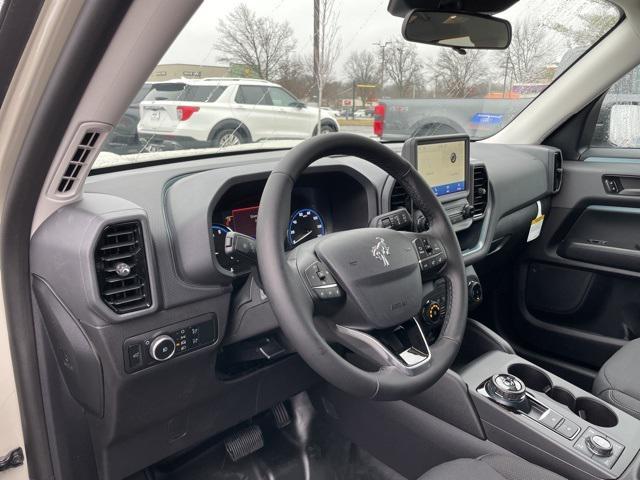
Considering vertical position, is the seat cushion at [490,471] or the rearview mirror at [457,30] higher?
the rearview mirror at [457,30]

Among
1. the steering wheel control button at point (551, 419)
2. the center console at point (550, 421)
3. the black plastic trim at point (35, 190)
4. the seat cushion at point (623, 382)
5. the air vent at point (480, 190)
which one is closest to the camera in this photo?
the black plastic trim at point (35, 190)

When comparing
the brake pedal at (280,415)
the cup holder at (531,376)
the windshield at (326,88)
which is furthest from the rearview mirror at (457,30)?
the brake pedal at (280,415)

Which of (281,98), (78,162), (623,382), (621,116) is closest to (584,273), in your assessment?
(621,116)

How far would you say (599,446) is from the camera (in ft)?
5.16

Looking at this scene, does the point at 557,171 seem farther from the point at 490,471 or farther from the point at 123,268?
the point at 123,268

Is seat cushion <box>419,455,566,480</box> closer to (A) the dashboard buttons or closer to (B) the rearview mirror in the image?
(A) the dashboard buttons

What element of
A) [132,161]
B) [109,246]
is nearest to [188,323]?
[109,246]

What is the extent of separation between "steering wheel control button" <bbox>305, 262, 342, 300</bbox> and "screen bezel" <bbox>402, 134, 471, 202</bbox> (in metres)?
0.88

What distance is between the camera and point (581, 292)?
2877 millimetres

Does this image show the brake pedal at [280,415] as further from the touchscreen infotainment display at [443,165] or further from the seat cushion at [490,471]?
the touchscreen infotainment display at [443,165]

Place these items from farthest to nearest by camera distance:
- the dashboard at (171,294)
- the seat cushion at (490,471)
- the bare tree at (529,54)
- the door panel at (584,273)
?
1. the door panel at (584,273)
2. the bare tree at (529,54)
3. the seat cushion at (490,471)
4. the dashboard at (171,294)

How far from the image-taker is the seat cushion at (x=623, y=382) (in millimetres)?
1882

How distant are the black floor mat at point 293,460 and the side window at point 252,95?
134 cm

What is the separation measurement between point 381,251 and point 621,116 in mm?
2343
